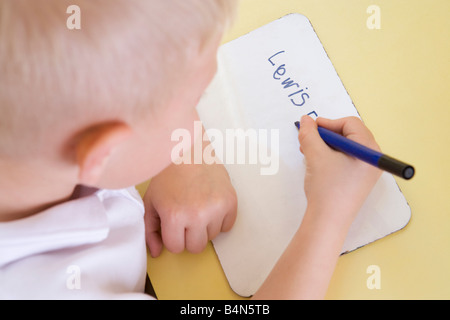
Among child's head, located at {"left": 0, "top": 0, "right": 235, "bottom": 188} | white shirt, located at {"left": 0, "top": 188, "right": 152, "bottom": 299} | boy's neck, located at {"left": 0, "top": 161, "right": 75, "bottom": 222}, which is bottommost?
white shirt, located at {"left": 0, "top": 188, "right": 152, "bottom": 299}

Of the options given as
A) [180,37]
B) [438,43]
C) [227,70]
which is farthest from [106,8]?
[438,43]

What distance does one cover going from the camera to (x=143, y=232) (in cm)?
47

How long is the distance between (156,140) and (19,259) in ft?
0.56

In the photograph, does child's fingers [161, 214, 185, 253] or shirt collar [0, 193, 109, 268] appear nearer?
shirt collar [0, 193, 109, 268]

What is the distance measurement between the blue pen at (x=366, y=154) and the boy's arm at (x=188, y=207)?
0.13m

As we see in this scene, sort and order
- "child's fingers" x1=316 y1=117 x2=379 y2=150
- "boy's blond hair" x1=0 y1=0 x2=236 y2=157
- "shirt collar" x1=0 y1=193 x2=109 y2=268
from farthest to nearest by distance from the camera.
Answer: "child's fingers" x1=316 y1=117 x2=379 y2=150 → "shirt collar" x1=0 y1=193 x2=109 y2=268 → "boy's blond hair" x1=0 y1=0 x2=236 y2=157

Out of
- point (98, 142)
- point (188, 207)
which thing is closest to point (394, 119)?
point (188, 207)

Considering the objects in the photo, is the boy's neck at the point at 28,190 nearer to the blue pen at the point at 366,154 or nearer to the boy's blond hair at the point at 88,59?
the boy's blond hair at the point at 88,59

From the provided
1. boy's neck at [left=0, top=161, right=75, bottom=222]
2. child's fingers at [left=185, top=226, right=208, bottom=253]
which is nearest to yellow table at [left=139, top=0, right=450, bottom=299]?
child's fingers at [left=185, top=226, right=208, bottom=253]

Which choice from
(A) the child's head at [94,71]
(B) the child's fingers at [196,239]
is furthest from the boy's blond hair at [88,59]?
(B) the child's fingers at [196,239]

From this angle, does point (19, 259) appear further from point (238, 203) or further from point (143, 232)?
point (238, 203)

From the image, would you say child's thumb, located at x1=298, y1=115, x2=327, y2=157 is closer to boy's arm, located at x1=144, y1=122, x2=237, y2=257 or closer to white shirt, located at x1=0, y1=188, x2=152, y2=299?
boy's arm, located at x1=144, y1=122, x2=237, y2=257

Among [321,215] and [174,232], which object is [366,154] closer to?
[321,215]

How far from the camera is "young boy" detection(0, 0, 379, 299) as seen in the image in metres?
0.26
